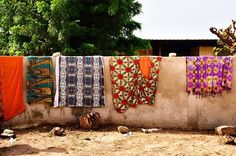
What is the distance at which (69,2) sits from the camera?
13.1m

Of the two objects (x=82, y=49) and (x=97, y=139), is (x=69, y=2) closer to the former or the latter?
(x=82, y=49)

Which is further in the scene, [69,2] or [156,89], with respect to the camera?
[69,2]

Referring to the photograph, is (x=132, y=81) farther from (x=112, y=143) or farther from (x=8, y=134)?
(x=8, y=134)

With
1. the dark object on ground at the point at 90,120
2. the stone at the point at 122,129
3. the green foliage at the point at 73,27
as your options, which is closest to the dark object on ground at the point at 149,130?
the stone at the point at 122,129

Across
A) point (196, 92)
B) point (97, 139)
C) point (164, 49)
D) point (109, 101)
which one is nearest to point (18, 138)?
point (97, 139)

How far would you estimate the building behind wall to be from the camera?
17166mm

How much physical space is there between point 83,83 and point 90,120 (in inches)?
33.6

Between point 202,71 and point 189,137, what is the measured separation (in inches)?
60.4

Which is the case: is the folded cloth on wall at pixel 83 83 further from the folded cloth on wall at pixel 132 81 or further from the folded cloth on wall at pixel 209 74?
the folded cloth on wall at pixel 209 74

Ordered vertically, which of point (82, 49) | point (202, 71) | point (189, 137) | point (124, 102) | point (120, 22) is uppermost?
point (120, 22)

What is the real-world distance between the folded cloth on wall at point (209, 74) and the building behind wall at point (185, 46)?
899cm

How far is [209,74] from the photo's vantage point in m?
8.00

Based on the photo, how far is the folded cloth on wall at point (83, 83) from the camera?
8062 mm

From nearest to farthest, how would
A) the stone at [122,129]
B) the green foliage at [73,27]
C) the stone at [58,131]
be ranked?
the stone at [58,131]
the stone at [122,129]
the green foliage at [73,27]
